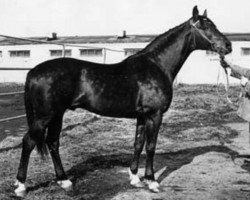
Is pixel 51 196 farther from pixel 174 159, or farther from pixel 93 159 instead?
pixel 174 159

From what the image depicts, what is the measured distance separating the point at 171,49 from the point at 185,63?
76.9 feet

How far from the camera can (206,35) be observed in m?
5.25

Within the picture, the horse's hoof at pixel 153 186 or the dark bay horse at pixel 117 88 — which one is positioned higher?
the dark bay horse at pixel 117 88

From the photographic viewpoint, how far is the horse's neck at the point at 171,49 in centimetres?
519

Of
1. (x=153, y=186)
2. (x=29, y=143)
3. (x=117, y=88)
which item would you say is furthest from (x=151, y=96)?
(x=29, y=143)

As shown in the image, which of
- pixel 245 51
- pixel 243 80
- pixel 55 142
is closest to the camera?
pixel 55 142

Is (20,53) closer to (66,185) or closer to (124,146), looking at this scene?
(124,146)

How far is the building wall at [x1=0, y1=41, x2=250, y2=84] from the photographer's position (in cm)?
2727

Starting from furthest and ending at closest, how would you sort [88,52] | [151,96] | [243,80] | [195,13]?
1. [88,52]
2. [243,80]
3. [195,13]
4. [151,96]

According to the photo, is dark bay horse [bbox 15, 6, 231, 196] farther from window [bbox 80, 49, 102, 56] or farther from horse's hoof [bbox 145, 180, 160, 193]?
window [bbox 80, 49, 102, 56]

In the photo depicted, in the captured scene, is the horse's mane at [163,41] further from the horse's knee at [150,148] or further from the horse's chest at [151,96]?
the horse's knee at [150,148]

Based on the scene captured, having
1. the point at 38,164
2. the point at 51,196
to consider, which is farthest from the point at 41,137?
the point at 38,164

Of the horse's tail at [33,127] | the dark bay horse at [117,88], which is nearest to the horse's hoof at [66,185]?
the dark bay horse at [117,88]

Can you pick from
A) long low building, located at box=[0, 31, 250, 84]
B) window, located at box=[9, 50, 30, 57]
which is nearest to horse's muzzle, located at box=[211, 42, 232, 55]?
long low building, located at box=[0, 31, 250, 84]
